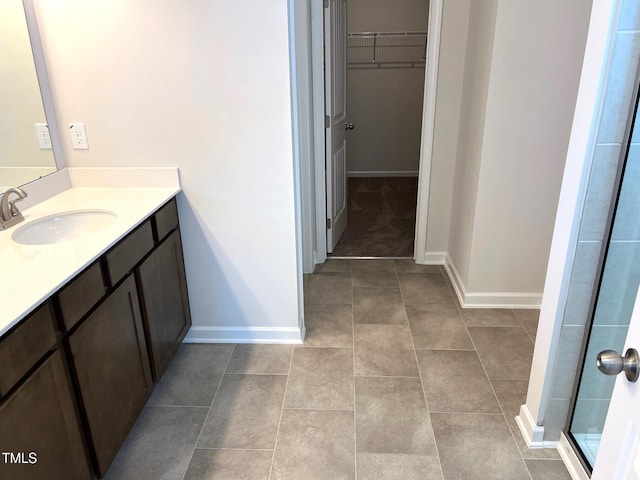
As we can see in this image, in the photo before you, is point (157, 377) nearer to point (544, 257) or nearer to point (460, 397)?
point (460, 397)

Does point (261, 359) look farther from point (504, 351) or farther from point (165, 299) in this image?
point (504, 351)

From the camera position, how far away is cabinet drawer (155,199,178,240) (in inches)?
88.0

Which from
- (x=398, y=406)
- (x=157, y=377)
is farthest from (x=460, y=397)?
(x=157, y=377)

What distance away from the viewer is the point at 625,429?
93 cm

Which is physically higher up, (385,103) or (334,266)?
(385,103)

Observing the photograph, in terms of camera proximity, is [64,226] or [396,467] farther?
[64,226]

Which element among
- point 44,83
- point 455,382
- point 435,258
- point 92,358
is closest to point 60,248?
point 92,358

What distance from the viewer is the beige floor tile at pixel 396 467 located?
6.15 ft

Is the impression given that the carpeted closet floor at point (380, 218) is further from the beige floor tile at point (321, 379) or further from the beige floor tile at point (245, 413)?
the beige floor tile at point (245, 413)

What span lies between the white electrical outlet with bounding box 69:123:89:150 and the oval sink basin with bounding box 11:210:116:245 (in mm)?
441

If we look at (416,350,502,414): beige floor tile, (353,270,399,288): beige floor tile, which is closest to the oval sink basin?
(416,350,502,414): beige floor tile

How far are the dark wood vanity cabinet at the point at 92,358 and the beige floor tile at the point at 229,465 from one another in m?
0.31

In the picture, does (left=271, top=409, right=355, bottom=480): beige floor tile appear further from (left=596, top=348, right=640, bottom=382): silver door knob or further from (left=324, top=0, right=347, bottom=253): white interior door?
(left=324, top=0, right=347, bottom=253): white interior door

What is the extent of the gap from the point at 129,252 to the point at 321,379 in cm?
111
